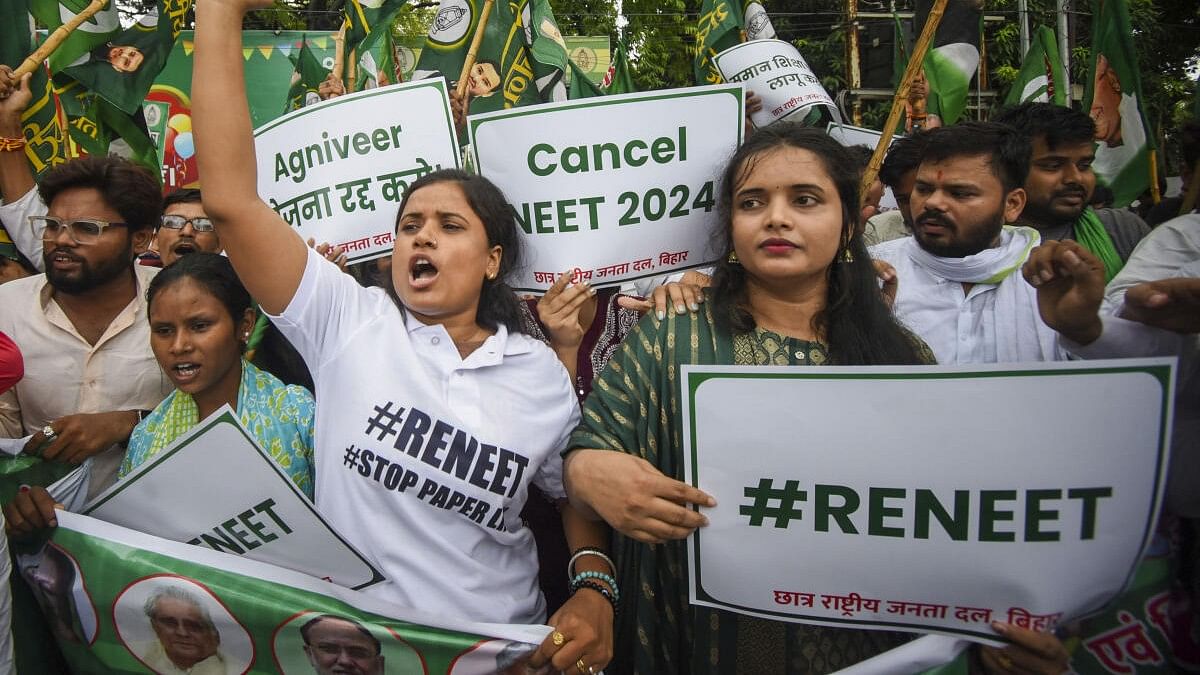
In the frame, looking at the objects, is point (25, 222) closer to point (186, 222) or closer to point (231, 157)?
point (186, 222)

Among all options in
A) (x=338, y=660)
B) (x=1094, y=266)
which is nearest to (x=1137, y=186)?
(x=1094, y=266)

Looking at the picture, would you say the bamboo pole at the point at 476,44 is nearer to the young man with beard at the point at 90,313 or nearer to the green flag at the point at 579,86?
the young man with beard at the point at 90,313

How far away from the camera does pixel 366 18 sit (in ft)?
11.5

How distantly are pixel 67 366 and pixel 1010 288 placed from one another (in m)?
2.78

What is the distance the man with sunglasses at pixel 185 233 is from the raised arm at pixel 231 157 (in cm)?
148

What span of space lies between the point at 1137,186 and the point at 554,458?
9.99 ft

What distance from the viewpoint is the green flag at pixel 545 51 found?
3928mm

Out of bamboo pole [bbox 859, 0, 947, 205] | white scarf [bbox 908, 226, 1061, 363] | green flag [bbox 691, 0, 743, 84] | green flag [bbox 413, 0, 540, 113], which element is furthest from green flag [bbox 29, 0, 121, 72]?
white scarf [bbox 908, 226, 1061, 363]

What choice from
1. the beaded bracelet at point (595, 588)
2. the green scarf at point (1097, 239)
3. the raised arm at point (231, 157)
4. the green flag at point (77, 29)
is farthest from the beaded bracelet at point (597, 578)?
the green flag at point (77, 29)

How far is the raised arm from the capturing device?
157 cm

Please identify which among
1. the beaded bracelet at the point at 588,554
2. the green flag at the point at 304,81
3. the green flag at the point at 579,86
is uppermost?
the green flag at the point at 304,81

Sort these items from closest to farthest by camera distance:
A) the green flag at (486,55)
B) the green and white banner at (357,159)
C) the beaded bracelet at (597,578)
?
the beaded bracelet at (597,578)
the green and white banner at (357,159)
the green flag at (486,55)

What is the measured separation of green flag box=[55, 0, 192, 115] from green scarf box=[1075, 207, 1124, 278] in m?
4.04

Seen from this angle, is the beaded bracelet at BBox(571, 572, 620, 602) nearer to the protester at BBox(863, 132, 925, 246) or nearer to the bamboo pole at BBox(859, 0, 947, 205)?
the bamboo pole at BBox(859, 0, 947, 205)
